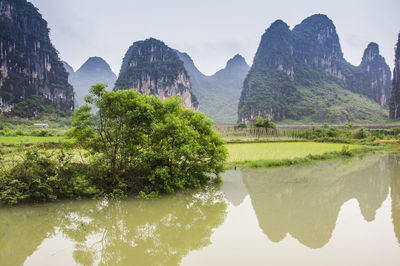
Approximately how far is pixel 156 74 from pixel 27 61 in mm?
41148

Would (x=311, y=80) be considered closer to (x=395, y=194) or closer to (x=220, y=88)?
(x=220, y=88)

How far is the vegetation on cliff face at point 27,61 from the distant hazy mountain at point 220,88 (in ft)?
225

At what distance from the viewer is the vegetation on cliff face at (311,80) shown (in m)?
93.8

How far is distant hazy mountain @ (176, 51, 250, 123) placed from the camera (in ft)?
448

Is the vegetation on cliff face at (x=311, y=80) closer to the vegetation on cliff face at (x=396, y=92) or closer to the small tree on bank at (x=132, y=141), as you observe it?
the vegetation on cliff face at (x=396, y=92)

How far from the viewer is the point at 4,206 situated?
748 cm

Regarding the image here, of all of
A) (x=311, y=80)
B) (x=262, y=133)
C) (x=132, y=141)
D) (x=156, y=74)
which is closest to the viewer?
(x=132, y=141)

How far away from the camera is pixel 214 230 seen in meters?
6.20

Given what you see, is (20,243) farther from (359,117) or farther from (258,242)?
(359,117)

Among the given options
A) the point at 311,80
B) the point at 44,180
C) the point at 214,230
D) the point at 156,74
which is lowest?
the point at 214,230

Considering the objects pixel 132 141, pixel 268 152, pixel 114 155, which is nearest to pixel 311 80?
pixel 268 152

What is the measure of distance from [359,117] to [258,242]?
98198 mm

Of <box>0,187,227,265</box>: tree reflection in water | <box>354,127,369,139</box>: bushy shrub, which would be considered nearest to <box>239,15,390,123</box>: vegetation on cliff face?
<box>354,127,369,139</box>: bushy shrub

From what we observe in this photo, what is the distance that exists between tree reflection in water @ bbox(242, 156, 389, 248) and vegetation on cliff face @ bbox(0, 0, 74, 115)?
7281cm
